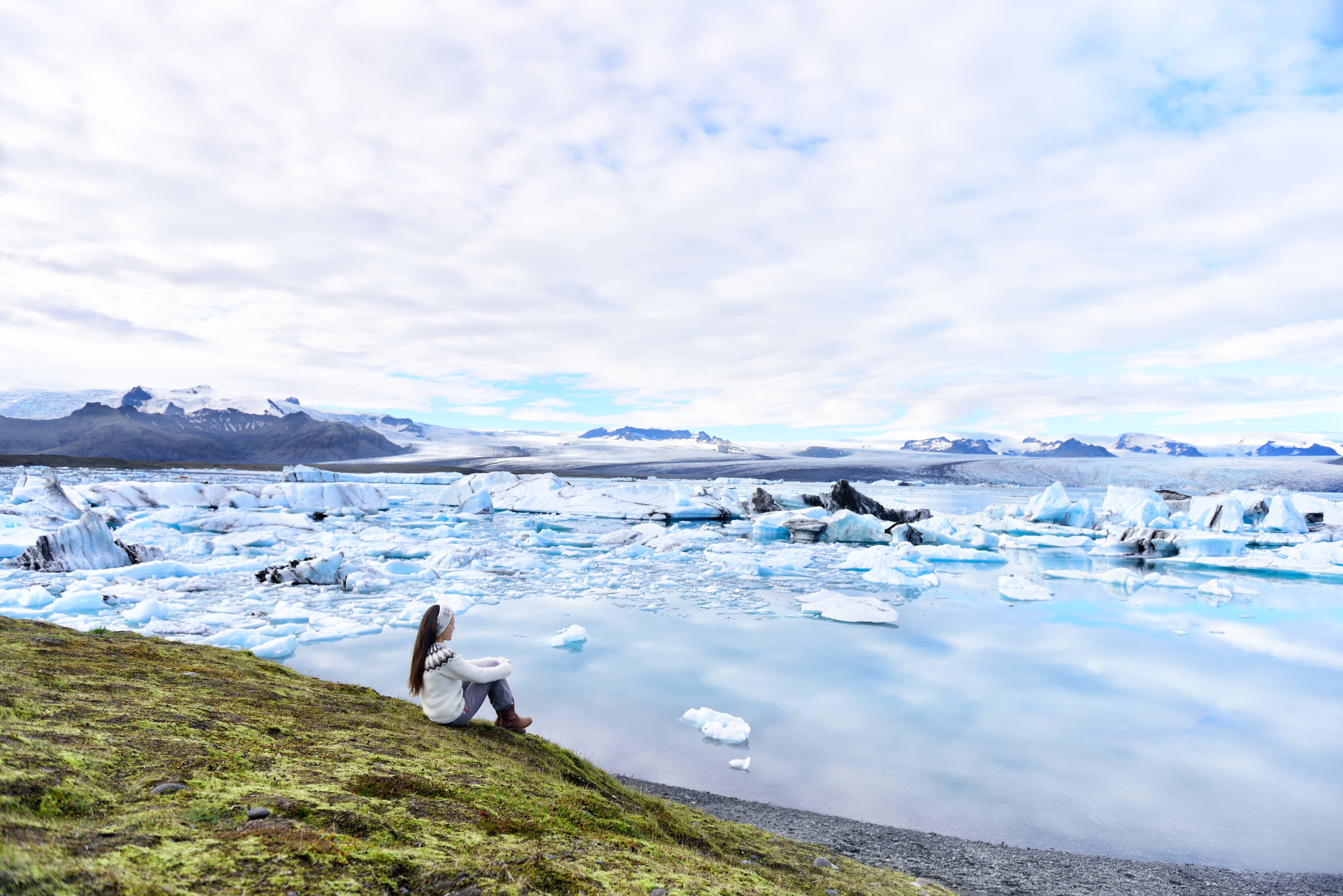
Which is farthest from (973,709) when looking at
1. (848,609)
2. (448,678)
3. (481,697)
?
(448,678)

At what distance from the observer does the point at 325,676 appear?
7824 mm

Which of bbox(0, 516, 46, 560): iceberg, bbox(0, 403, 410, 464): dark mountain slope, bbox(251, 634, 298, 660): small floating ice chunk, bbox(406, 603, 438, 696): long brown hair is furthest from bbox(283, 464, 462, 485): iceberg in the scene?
bbox(0, 403, 410, 464): dark mountain slope

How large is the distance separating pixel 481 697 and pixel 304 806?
7.26ft

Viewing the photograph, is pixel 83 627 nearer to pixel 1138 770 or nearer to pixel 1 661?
pixel 1 661

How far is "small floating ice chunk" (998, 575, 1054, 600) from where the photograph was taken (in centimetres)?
1480

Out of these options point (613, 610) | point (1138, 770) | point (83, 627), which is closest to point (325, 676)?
point (83, 627)

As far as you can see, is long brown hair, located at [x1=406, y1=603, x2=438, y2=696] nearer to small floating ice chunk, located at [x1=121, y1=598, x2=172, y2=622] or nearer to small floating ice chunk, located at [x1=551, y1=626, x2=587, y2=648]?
small floating ice chunk, located at [x1=551, y1=626, x2=587, y2=648]

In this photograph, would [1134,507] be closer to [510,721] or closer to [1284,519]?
[1284,519]

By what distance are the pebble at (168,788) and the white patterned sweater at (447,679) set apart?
6.01 ft

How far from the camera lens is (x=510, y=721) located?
184 inches

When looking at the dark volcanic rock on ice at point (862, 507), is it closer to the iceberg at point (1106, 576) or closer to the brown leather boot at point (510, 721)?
the iceberg at point (1106, 576)

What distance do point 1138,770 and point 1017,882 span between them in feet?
9.80

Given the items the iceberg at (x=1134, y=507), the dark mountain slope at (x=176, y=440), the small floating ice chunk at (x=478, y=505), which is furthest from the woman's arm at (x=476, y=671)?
the dark mountain slope at (x=176, y=440)

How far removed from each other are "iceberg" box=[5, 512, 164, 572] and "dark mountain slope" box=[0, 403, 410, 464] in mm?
148353
